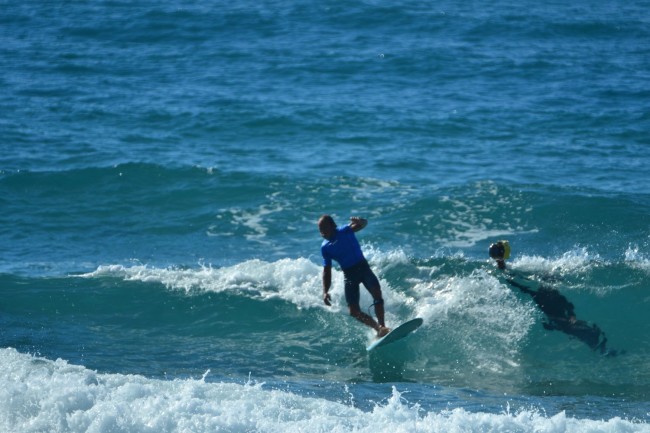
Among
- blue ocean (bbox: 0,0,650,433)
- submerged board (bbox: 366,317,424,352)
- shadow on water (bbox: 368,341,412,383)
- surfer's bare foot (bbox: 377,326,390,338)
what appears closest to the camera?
blue ocean (bbox: 0,0,650,433)

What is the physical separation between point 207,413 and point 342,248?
313cm

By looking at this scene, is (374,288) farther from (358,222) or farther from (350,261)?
(358,222)

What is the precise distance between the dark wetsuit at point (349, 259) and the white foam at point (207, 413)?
208 centimetres

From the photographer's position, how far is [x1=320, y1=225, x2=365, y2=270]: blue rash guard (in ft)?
36.5

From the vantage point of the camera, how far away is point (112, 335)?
39.9 feet

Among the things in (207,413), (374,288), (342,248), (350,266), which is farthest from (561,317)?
(207,413)

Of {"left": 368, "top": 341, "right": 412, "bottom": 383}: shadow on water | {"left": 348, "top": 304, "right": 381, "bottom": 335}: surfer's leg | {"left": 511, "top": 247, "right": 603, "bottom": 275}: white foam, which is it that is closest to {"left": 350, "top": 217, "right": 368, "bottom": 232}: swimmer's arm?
{"left": 348, "top": 304, "right": 381, "bottom": 335}: surfer's leg

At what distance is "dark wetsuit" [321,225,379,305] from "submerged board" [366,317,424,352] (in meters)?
0.54

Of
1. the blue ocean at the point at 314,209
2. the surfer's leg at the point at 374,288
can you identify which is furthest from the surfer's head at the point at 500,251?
the surfer's leg at the point at 374,288

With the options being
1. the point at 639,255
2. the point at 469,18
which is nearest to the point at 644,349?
the point at 639,255

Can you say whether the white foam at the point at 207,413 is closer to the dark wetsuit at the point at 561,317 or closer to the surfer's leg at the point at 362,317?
the surfer's leg at the point at 362,317

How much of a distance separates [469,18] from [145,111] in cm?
1095

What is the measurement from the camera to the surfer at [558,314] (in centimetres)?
1162

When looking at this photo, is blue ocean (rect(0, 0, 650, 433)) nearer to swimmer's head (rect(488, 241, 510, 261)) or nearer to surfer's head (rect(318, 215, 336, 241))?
swimmer's head (rect(488, 241, 510, 261))
